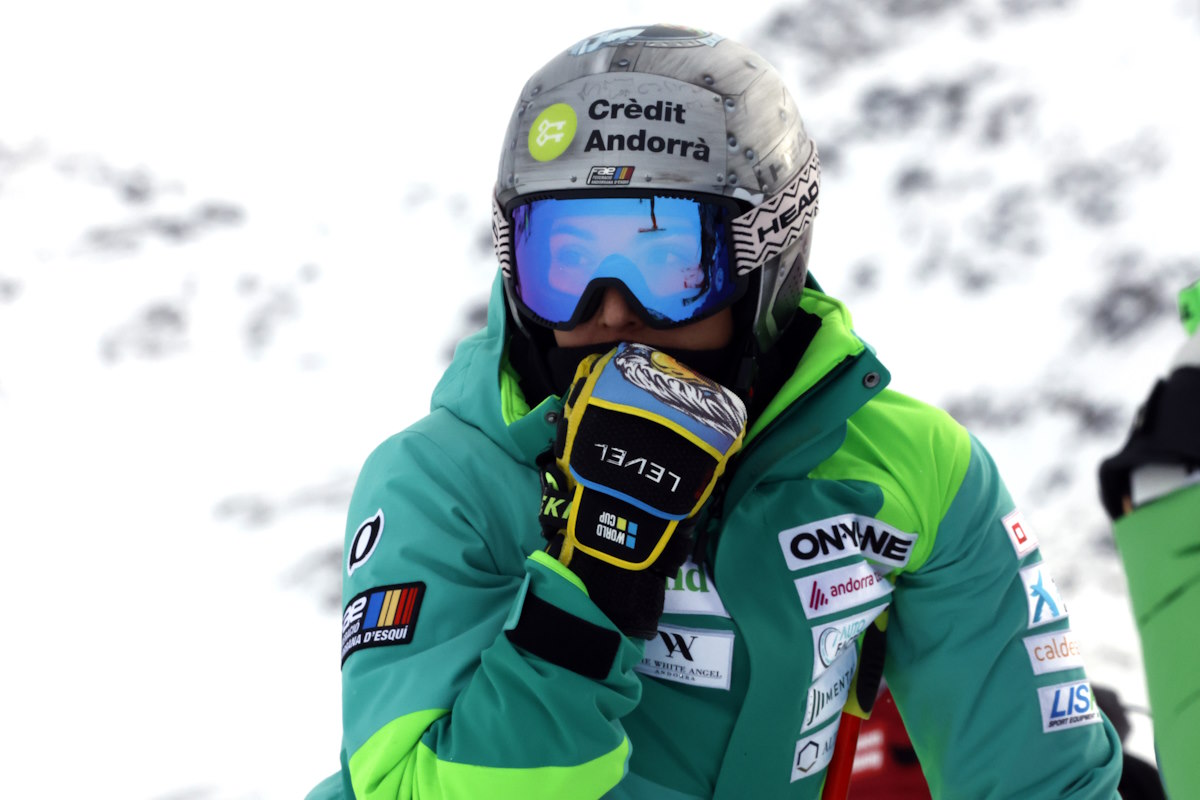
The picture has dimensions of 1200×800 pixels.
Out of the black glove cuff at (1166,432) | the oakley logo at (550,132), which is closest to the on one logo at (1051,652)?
the oakley logo at (550,132)

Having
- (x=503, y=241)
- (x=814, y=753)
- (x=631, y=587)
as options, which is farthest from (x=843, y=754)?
(x=503, y=241)

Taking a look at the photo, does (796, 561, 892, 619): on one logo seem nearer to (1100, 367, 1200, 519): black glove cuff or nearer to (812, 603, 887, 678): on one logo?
(812, 603, 887, 678): on one logo

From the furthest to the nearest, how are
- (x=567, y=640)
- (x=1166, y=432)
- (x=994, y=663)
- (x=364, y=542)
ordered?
(x=994, y=663)
(x=364, y=542)
(x=567, y=640)
(x=1166, y=432)

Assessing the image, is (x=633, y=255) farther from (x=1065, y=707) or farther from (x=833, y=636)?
(x=1065, y=707)

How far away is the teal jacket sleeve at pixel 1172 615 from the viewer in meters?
0.84

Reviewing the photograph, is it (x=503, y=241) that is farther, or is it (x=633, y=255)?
(x=503, y=241)

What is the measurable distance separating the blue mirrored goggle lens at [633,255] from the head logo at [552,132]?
3.3 inches

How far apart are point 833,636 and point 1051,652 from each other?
1.46ft

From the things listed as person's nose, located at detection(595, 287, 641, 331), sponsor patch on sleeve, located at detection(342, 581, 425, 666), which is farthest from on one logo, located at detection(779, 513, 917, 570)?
sponsor patch on sleeve, located at detection(342, 581, 425, 666)

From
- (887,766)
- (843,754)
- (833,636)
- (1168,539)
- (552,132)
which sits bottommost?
(887,766)

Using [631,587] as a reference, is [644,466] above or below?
above

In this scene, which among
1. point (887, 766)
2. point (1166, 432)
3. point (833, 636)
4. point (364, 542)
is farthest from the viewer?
point (887, 766)

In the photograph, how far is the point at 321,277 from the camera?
181 inches

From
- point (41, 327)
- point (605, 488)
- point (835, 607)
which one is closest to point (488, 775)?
point (605, 488)
